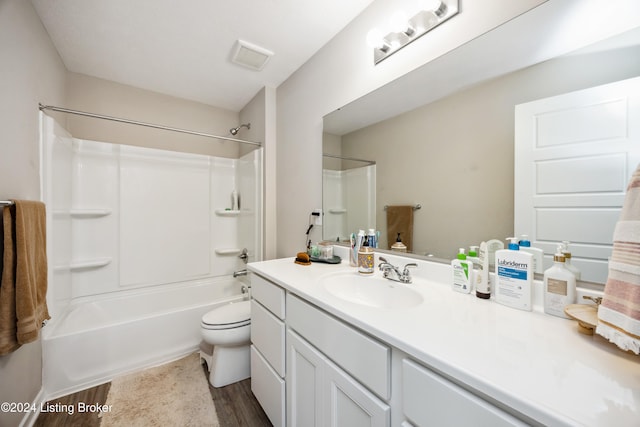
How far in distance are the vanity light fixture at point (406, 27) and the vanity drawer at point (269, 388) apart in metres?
1.73

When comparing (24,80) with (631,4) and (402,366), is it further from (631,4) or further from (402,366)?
(631,4)

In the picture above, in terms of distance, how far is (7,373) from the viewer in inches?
45.7

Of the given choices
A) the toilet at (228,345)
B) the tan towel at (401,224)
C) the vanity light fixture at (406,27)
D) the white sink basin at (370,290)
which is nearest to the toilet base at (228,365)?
the toilet at (228,345)

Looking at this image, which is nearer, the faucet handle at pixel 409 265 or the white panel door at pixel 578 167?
the white panel door at pixel 578 167

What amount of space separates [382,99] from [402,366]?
4.12 ft

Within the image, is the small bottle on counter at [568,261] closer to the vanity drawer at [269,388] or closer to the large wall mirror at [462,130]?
the large wall mirror at [462,130]

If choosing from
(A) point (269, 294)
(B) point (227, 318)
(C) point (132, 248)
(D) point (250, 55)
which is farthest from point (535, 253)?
(C) point (132, 248)

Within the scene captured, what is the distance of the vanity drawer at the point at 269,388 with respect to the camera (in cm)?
115

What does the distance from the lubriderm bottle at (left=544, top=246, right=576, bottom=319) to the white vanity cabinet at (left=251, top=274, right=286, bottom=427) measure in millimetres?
973

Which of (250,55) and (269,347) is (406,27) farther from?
(269,347)

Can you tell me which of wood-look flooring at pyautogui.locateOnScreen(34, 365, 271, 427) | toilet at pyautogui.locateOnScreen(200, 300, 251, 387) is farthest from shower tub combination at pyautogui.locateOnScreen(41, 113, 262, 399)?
toilet at pyautogui.locateOnScreen(200, 300, 251, 387)

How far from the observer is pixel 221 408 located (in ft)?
4.76

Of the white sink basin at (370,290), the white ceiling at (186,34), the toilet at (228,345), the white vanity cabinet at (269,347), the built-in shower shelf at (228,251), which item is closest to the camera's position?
the white sink basin at (370,290)

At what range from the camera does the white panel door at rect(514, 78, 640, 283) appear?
69cm
